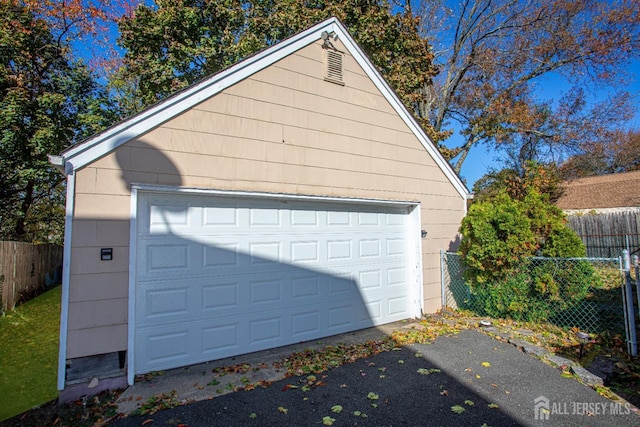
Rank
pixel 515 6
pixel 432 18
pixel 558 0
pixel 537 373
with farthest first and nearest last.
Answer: pixel 432 18 → pixel 515 6 → pixel 558 0 → pixel 537 373

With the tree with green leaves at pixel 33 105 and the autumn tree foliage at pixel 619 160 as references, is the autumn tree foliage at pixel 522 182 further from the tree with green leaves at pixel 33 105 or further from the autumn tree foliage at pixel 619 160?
the tree with green leaves at pixel 33 105

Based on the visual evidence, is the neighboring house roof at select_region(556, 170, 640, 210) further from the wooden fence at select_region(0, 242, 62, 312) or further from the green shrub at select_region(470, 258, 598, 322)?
the wooden fence at select_region(0, 242, 62, 312)

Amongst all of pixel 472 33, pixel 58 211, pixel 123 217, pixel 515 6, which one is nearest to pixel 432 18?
pixel 472 33

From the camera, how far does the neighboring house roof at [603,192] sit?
822 inches

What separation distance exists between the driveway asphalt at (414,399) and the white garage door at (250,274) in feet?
1.97

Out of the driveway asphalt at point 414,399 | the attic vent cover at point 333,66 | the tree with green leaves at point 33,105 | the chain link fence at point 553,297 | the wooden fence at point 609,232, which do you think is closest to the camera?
the driveway asphalt at point 414,399

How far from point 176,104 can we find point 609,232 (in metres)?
17.1

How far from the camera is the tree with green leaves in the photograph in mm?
9977

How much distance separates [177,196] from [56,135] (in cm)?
894

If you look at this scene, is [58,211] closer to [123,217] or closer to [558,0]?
[123,217]

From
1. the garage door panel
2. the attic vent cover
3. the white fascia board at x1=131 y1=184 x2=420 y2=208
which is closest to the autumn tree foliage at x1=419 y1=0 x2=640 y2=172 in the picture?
the white fascia board at x1=131 y1=184 x2=420 y2=208

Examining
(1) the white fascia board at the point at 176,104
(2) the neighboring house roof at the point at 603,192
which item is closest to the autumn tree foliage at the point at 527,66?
(2) the neighboring house roof at the point at 603,192

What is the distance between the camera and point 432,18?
655 inches

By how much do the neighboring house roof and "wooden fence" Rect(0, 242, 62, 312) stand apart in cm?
2732
